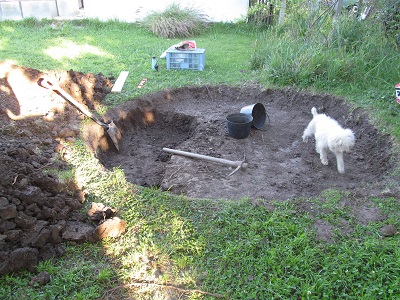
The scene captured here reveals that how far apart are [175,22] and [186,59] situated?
12.7ft

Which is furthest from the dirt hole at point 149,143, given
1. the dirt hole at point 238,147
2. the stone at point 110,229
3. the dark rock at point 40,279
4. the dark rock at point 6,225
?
the dark rock at point 40,279

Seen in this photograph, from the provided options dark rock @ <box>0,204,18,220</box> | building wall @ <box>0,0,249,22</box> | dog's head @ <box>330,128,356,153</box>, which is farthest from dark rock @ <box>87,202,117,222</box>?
building wall @ <box>0,0,249,22</box>

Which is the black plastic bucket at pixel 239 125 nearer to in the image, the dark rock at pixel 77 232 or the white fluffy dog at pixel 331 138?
the white fluffy dog at pixel 331 138

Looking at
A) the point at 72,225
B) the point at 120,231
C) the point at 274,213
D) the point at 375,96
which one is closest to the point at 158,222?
the point at 120,231

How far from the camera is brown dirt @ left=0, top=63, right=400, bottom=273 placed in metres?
3.12

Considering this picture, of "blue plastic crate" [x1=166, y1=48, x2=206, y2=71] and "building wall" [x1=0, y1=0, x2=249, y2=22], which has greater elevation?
"building wall" [x1=0, y1=0, x2=249, y2=22]

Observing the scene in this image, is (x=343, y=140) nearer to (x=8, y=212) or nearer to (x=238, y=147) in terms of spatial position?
(x=238, y=147)

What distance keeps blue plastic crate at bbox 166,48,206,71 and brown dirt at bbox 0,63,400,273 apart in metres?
1.08

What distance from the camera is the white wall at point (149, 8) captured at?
12375 mm

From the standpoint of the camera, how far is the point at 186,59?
7891 millimetres

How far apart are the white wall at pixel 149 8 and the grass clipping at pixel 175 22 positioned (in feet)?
2.06

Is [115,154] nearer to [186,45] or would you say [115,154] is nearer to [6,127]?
[6,127]

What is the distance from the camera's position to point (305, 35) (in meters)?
7.84

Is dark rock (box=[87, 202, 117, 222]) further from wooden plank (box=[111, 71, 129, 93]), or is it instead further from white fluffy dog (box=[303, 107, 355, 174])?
wooden plank (box=[111, 71, 129, 93])
